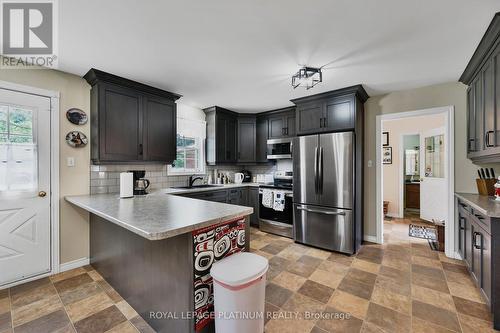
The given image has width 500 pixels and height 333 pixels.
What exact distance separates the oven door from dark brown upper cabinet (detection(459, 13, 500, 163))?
2.45 metres

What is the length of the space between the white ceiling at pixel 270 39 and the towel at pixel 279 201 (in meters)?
1.88

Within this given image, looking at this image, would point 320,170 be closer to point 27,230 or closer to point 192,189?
point 192,189

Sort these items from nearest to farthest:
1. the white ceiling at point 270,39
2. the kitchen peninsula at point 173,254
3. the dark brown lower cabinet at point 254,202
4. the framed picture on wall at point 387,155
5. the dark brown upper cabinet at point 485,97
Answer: the kitchen peninsula at point 173,254 < the white ceiling at point 270,39 < the dark brown upper cabinet at point 485,97 < the dark brown lower cabinet at point 254,202 < the framed picture on wall at point 387,155

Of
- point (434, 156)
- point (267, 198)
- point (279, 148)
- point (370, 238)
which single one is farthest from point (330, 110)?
point (434, 156)

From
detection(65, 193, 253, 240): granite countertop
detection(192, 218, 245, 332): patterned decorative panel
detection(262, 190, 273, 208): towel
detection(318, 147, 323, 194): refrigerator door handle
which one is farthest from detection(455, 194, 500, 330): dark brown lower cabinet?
detection(262, 190, 273, 208): towel

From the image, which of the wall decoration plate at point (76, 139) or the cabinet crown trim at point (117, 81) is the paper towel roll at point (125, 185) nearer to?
the wall decoration plate at point (76, 139)

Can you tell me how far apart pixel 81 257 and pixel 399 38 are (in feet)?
14.0

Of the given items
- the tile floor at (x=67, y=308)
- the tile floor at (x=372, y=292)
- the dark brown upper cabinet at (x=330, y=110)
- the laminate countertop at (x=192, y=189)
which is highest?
the dark brown upper cabinet at (x=330, y=110)

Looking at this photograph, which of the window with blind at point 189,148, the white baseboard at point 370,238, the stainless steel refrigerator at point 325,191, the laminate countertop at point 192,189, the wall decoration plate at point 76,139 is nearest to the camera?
the wall decoration plate at point 76,139

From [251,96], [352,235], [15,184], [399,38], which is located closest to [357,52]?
[399,38]

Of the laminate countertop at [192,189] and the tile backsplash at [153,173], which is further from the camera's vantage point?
the laminate countertop at [192,189]

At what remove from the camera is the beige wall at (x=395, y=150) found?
5.04 metres

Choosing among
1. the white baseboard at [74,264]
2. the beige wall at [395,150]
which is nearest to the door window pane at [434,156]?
the beige wall at [395,150]

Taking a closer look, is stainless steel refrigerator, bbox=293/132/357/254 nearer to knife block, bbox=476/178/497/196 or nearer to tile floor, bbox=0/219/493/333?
tile floor, bbox=0/219/493/333
